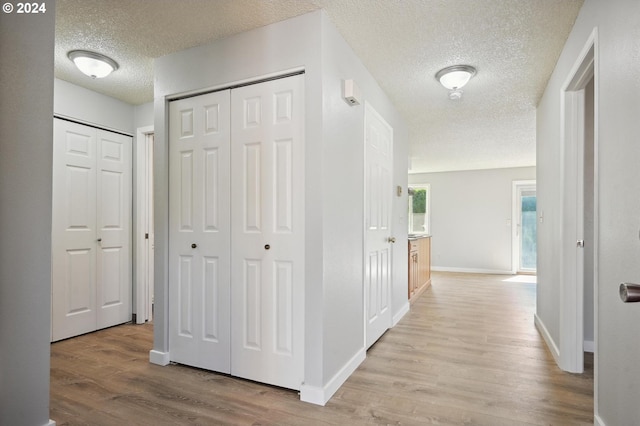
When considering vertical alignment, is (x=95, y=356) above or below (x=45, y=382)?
below

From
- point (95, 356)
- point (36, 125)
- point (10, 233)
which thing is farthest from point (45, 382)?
point (95, 356)

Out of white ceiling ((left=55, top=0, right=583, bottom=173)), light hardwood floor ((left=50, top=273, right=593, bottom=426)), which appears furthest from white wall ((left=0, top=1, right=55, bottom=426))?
white ceiling ((left=55, top=0, right=583, bottom=173))

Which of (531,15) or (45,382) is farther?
(531,15)

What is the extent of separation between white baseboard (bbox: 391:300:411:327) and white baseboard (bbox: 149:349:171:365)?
219 centimetres

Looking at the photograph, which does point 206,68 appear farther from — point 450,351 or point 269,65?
point 450,351

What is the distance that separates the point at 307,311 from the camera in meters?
2.13

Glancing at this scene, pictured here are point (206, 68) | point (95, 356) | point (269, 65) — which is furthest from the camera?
point (95, 356)

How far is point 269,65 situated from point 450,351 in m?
2.66

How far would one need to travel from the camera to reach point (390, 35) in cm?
241

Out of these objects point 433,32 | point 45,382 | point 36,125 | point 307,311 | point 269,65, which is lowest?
point 45,382

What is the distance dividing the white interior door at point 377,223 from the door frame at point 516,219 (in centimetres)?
536

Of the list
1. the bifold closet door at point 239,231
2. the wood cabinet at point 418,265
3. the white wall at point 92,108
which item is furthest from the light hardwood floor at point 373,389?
the white wall at point 92,108

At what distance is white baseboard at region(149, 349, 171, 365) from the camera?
104 inches

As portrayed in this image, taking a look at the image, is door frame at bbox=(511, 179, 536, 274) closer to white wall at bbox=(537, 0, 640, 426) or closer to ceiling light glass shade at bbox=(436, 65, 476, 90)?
ceiling light glass shade at bbox=(436, 65, 476, 90)
